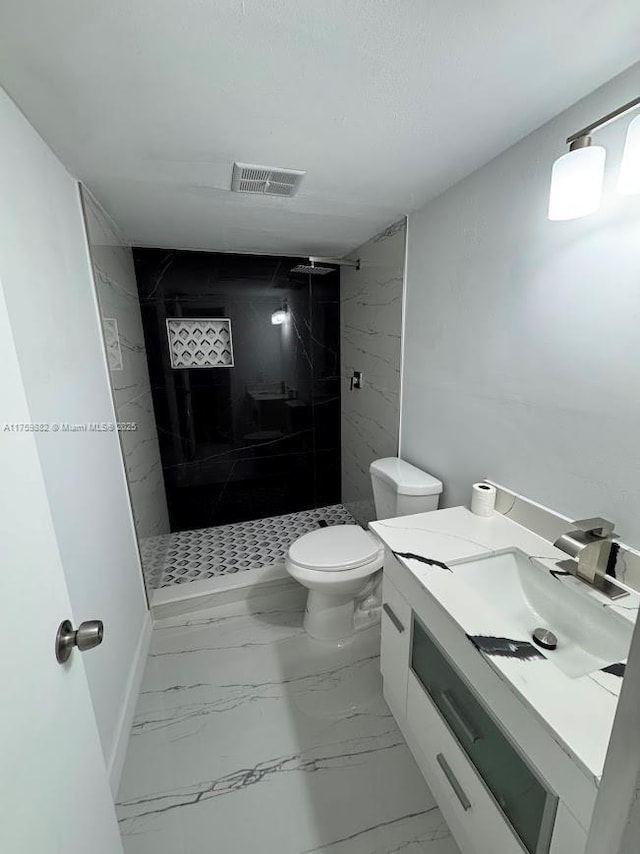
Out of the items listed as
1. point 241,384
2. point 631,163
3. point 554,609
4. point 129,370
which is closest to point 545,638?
point 554,609

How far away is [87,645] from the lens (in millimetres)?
668

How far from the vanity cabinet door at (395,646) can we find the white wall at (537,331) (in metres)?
0.58

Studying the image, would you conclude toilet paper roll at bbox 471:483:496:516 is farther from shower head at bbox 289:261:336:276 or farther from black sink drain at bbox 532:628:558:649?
shower head at bbox 289:261:336:276

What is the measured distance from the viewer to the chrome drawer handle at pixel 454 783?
37.6 inches

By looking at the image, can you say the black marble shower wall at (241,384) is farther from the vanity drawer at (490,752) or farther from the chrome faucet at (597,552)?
the chrome faucet at (597,552)

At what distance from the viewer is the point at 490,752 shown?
2.81ft

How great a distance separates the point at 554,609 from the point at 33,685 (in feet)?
4.03

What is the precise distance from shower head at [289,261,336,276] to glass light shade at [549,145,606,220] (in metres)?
1.76

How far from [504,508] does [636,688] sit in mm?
1128

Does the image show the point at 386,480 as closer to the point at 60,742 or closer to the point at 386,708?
the point at 386,708

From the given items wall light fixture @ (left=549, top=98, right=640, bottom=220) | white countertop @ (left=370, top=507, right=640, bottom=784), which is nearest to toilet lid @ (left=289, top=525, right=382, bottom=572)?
white countertop @ (left=370, top=507, right=640, bottom=784)

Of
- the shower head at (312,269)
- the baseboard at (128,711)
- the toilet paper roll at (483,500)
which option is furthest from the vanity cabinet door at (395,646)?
the shower head at (312,269)

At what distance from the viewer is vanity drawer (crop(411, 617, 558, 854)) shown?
728 mm

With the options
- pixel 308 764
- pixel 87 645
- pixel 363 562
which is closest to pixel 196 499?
pixel 363 562
